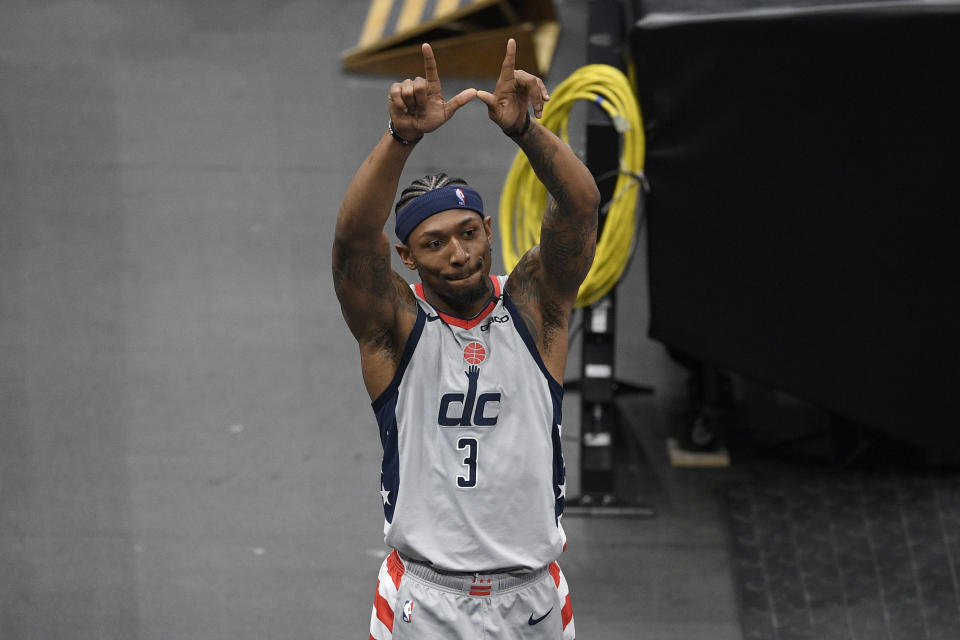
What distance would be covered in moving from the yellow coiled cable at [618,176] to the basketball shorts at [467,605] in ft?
6.81

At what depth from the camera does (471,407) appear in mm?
3295

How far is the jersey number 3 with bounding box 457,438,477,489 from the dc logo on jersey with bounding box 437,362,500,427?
0.15ft

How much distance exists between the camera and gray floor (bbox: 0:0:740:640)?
207 inches

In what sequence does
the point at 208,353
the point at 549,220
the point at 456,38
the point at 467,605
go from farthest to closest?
the point at 456,38 < the point at 208,353 < the point at 467,605 < the point at 549,220

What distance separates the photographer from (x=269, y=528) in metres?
5.56

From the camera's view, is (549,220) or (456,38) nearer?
(549,220)

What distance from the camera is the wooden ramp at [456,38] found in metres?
8.67

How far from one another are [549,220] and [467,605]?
3.51 feet

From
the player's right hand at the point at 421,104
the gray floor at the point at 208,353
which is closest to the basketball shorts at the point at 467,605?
the player's right hand at the point at 421,104

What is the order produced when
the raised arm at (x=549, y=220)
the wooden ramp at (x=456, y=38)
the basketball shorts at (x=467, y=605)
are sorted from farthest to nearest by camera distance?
1. the wooden ramp at (x=456, y=38)
2. the basketball shorts at (x=467, y=605)
3. the raised arm at (x=549, y=220)

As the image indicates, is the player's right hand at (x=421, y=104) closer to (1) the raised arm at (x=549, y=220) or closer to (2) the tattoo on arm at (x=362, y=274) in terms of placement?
(1) the raised arm at (x=549, y=220)

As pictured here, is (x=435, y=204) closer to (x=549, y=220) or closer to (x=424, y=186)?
(x=424, y=186)

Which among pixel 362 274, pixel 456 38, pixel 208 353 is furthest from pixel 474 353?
pixel 456 38

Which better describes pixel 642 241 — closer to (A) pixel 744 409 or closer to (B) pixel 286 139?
(A) pixel 744 409
